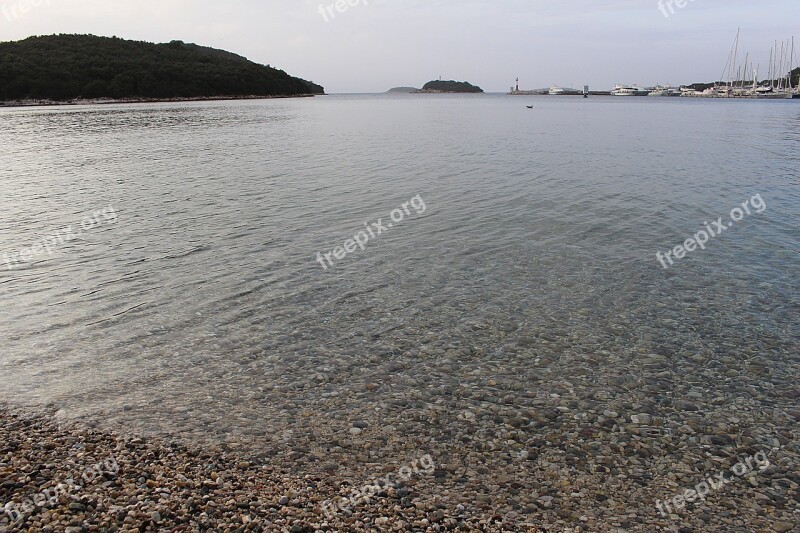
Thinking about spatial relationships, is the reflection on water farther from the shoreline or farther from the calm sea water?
the shoreline

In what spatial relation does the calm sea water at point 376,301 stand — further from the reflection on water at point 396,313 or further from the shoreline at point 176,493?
the shoreline at point 176,493

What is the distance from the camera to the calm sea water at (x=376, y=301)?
10.3 metres

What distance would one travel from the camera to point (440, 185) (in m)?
33.2

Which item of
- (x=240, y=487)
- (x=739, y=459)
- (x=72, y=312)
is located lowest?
(x=739, y=459)

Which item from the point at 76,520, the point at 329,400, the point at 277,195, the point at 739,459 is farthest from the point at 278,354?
the point at 277,195

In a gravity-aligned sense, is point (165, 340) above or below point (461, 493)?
above

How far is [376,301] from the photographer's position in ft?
49.1

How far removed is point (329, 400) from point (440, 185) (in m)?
24.7

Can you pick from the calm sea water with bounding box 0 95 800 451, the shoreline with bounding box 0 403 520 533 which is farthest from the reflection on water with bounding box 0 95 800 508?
the shoreline with bounding box 0 403 520 533

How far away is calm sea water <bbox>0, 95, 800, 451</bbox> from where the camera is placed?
1029cm

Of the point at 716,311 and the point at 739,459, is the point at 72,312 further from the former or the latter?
the point at 716,311

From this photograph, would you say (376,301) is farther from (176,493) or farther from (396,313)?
(176,493)

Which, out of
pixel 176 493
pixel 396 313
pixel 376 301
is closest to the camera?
pixel 176 493

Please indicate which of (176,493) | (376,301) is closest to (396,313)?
(376,301)
